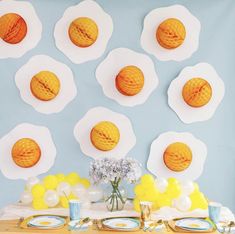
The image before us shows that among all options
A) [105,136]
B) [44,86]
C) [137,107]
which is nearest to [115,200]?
[105,136]

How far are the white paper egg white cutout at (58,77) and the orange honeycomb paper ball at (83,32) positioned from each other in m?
0.17

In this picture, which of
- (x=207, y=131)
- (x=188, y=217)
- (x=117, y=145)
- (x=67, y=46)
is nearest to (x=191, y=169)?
(x=207, y=131)

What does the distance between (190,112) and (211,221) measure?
2.63ft

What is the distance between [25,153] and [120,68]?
0.76 m

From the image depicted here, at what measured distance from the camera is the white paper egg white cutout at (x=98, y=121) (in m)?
2.41

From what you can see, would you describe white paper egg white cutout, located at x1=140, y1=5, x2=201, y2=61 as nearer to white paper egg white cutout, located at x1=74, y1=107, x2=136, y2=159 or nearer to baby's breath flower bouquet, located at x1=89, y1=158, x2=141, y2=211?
white paper egg white cutout, located at x1=74, y1=107, x2=136, y2=159

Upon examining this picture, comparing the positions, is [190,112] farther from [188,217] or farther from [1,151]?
[1,151]

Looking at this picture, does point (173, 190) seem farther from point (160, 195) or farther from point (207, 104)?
point (207, 104)

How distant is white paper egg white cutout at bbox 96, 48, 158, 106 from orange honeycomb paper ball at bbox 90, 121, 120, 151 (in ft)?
0.54

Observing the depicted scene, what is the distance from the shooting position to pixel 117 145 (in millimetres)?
2416

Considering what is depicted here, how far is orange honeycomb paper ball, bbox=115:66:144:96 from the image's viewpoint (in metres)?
2.36

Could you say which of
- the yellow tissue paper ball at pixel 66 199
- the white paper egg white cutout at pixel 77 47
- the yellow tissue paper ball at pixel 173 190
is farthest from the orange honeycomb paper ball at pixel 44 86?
the yellow tissue paper ball at pixel 173 190

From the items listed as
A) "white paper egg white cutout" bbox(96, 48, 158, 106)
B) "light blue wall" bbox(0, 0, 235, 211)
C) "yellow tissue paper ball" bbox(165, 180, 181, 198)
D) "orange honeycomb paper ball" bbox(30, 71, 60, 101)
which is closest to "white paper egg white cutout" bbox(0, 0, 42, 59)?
"light blue wall" bbox(0, 0, 235, 211)

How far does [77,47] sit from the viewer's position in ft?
7.88
